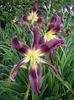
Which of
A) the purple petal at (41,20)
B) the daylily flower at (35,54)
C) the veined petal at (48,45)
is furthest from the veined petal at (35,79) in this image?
the purple petal at (41,20)

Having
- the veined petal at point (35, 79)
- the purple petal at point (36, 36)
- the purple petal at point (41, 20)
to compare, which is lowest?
the veined petal at point (35, 79)

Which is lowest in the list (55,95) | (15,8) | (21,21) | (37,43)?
(55,95)

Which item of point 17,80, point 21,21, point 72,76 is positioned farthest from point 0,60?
point 72,76

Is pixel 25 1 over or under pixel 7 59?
over

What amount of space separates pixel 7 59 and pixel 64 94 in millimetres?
1091

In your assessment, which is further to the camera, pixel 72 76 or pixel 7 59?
pixel 7 59

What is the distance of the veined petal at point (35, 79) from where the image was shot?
92.0 inches

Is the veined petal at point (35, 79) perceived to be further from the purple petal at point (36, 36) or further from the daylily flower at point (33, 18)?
the daylily flower at point (33, 18)

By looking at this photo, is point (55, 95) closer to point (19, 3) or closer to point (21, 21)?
point (21, 21)

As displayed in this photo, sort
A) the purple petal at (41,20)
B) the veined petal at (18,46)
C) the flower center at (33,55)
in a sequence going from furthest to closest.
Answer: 1. the purple petal at (41,20)
2. the flower center at (33,55)
3. the veined petal at (18,46)

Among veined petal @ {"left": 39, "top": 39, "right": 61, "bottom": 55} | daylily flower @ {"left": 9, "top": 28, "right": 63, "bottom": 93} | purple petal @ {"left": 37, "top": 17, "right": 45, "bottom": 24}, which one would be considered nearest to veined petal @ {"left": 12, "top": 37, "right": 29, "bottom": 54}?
daylily flower @ {"left": 9, "top": 28, "right": 63, "bottom": 93}

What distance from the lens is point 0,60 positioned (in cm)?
470

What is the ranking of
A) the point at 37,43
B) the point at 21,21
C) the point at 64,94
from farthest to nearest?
the point at 21,21
the point at 64,94
the point at 37,43

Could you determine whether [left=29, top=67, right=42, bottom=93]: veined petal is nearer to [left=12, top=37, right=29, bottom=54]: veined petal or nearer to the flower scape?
the flower scape
